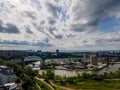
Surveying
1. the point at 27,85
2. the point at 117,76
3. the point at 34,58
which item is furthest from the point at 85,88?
the point at 34,58

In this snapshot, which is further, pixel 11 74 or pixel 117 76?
pixel 117 76

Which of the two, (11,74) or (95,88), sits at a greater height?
(11,74)

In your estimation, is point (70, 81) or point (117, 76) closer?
point (70, 81)

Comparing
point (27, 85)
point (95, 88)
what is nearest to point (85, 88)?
point (95, 88)

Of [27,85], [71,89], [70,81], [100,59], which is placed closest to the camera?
[27,85]

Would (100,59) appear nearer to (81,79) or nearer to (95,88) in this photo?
(81,79)

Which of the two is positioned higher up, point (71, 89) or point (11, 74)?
point (11, 74)

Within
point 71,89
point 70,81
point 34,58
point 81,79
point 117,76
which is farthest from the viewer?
point 34,58

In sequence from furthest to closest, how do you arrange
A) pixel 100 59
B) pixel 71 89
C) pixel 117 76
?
pixel 100 59, pixel 117 76, pixel 71 89

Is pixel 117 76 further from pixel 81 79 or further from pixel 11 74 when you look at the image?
pixel 11 74
